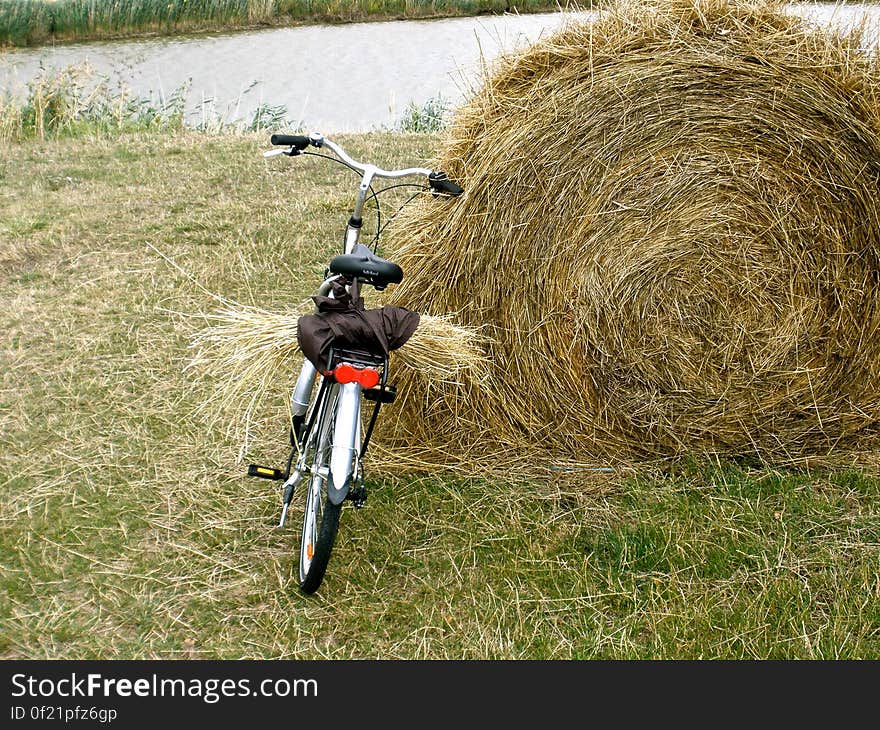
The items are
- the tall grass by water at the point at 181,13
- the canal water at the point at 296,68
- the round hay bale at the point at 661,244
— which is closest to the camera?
the round hay bale at the point at 661,244

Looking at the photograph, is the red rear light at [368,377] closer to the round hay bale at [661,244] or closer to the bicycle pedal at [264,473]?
the bicycle pedal at [264,473]

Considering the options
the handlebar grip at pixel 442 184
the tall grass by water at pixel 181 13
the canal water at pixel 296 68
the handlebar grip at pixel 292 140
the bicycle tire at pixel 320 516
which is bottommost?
the bicycle tire at pixel 320 516

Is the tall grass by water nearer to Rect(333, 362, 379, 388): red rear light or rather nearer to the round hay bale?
the round hay bale

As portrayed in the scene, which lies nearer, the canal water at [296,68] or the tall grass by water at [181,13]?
the canal water at [296,68]

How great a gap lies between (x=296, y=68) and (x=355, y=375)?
9.53m

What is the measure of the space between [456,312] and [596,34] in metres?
1.22

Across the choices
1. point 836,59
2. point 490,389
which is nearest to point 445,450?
point 490,389

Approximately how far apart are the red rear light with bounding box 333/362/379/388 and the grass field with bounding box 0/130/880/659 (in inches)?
33.4

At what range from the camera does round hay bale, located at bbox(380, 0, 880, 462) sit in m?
3.55

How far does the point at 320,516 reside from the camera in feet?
10.5

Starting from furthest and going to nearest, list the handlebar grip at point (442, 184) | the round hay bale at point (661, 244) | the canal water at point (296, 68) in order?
the canal water at point (296, 68) < the round hay bale at point (661, 244) < the handlebar grip at point (442, 184)

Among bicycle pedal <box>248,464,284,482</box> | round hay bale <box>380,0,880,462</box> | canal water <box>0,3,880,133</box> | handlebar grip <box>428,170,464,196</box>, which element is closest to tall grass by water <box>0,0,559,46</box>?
canal water <box>0,3,880,133</box>

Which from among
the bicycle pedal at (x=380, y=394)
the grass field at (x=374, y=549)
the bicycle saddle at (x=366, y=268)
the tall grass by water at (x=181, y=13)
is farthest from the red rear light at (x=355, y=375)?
the tall grass by water at (x=181, y=13)

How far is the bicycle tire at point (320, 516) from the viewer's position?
9.78 ft
